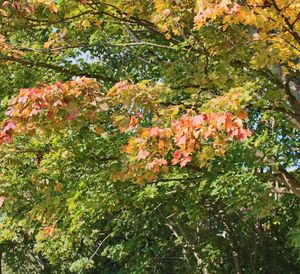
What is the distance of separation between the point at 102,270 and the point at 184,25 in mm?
10911

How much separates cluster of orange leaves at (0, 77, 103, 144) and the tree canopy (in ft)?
0.04

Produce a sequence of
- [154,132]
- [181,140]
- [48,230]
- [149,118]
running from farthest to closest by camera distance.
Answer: [48,230], [149,118], [154,132], [181,140]

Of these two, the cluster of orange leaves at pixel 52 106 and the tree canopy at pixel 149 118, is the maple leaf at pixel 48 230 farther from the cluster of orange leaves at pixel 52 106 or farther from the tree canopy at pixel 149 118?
the cluster of orange leaves at pixel 52 106

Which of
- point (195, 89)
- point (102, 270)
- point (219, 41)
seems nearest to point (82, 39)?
point (195, 89)

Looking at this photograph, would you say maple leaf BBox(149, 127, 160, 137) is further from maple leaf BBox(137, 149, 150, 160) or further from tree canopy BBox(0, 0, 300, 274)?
maple leaf BBox(137, 149, 150, 160)

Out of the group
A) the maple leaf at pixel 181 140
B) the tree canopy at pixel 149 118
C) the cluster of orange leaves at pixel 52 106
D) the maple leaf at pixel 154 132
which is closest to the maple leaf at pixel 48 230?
the tree canopy at pixel 149 118

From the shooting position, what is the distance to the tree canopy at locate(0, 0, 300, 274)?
425 cm

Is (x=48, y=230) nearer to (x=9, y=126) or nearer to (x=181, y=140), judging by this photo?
(x=9, y=126)

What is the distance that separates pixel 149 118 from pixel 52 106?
292 cm

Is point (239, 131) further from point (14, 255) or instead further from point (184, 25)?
point (14, 255)

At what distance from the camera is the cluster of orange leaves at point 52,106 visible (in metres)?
4.00

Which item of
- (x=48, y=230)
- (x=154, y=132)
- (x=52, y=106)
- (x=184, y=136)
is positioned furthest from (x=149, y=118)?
(x=48, y=230)

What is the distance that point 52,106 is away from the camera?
13.3 feet

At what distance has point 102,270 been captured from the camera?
1484 centimetres
